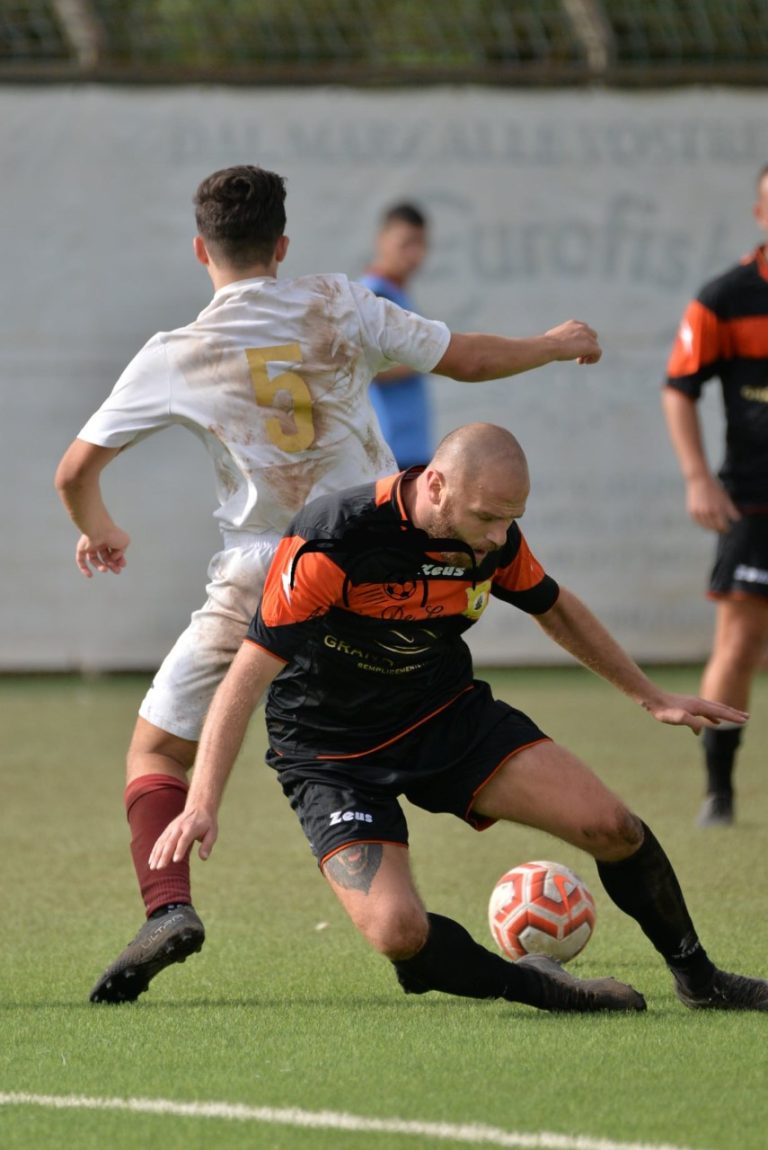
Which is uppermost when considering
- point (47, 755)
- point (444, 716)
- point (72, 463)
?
point (72, 463)

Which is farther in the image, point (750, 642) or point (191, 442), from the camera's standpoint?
point (191, 442)

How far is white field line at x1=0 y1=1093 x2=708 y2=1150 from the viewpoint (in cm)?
335

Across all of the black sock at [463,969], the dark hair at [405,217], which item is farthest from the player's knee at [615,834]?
the dark hair at [405,217]

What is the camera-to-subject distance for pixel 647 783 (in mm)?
8242

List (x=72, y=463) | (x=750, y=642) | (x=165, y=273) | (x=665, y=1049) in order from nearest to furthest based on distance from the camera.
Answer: (x=665, y=1049), (x=72, y=463), (x=750, y=642), (x=165, y=273)

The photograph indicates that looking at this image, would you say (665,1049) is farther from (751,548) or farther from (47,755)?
(47,755)

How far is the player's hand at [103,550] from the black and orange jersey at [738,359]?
3.03m

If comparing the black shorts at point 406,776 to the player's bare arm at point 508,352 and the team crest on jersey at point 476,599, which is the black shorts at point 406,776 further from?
the player's bare arm at point 508,352

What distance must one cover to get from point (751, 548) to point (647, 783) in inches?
58.3

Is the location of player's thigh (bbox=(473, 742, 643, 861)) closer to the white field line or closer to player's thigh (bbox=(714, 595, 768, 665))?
the white field line

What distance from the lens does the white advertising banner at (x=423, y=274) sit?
11688 millimetres

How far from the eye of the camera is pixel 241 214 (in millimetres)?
4770

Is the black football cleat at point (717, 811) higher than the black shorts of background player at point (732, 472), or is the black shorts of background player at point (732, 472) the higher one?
the black shorts of background player at point (732, 472)

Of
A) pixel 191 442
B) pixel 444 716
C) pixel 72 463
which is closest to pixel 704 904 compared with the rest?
pixel 444 716
